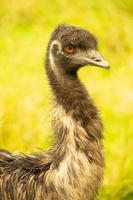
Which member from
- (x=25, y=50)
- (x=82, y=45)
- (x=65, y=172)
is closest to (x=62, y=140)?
(x=65, y=172)

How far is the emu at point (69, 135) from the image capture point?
606 centimetres

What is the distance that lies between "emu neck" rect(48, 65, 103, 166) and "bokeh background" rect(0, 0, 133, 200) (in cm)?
126

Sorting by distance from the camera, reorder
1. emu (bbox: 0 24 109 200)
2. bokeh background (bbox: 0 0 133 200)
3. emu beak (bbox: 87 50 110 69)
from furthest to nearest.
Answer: bokeh background (bbox: 0 0 133 200) → emu (bbox: 0 24 109 200) → emu beak (bbox: 87 50 110 69)

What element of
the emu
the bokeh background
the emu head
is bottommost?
the emu

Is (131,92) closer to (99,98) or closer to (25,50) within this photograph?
(99,98)

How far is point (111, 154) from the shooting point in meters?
7.98

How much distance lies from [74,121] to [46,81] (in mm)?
2706

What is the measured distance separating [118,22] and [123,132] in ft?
5.54

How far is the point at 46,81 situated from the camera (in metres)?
8.77

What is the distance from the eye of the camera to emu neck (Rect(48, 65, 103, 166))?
20.0ft

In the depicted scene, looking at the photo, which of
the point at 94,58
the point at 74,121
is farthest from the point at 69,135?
the point at 94,58

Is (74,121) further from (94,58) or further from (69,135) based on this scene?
(94,58)

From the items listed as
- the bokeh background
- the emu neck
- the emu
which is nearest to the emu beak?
the emu

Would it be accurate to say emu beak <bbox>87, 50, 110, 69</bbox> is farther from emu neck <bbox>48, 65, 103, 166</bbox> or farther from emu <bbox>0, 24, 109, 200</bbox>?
emu neck <bbox>48, 65, 103, 166</bbox>
